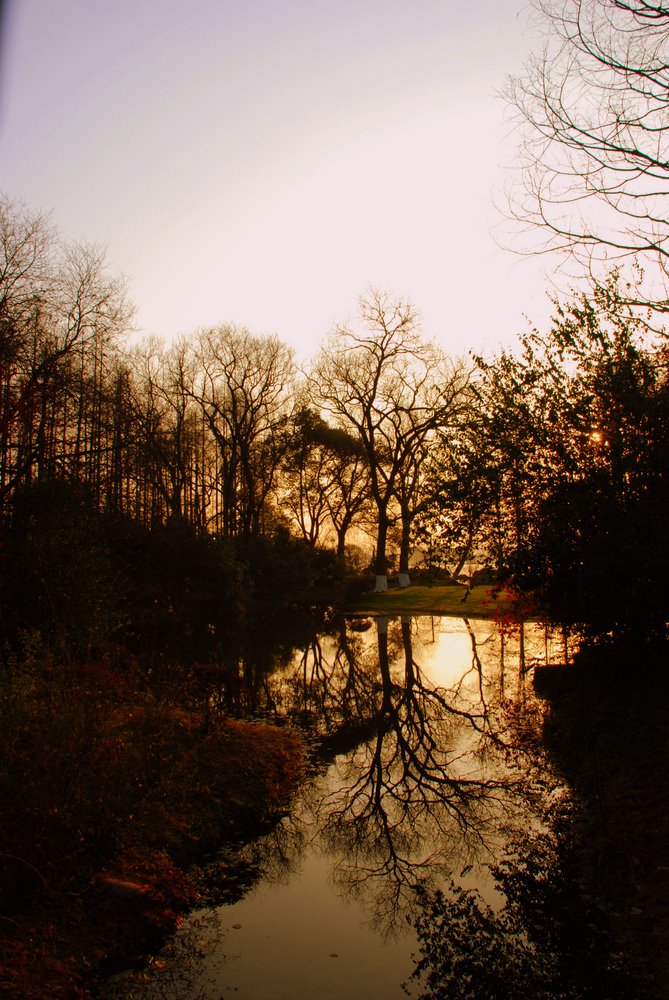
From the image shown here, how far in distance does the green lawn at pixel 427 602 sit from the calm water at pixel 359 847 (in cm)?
1645

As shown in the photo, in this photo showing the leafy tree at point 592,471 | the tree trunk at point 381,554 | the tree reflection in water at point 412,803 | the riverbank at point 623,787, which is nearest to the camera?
the riverbank at point 623,787

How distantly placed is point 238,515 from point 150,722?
42.8 meters

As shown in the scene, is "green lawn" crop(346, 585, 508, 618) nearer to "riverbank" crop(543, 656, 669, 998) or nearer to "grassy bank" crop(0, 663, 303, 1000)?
"riverbank" crop(543, 656, 669, 998)

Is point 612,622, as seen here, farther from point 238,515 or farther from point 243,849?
point 238,515

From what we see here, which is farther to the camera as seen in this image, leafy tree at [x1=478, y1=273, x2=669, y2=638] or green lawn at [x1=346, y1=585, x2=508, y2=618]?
green lawn at [x1=346, y1=585, x2=508, y2=618]

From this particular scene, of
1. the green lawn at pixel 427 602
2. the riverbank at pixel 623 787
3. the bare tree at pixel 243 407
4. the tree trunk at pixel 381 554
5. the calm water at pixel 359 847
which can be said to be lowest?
the calm water at pixel 359 847

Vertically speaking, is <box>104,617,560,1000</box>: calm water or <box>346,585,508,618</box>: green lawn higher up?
<box>346,585,508,618</box>: green lawn

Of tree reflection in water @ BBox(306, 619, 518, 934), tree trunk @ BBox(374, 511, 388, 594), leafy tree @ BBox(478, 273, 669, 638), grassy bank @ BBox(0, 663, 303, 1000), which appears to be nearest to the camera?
grassy bank @ BBox(0, 663, 303, 1000)

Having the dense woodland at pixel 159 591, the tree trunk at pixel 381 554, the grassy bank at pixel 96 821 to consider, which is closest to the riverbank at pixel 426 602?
the tree trunk at pixel 381 554

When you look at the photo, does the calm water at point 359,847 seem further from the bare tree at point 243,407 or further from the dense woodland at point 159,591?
the bare tree at point 243,407

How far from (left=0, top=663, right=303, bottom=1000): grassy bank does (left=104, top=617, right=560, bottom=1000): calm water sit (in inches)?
13.3

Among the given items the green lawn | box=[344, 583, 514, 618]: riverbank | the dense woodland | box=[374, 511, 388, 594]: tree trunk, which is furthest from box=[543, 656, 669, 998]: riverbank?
box=[374, 511, 388, 594]: tree trunk

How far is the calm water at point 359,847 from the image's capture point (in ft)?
17.9

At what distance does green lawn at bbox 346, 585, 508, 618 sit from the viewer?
107 ft
